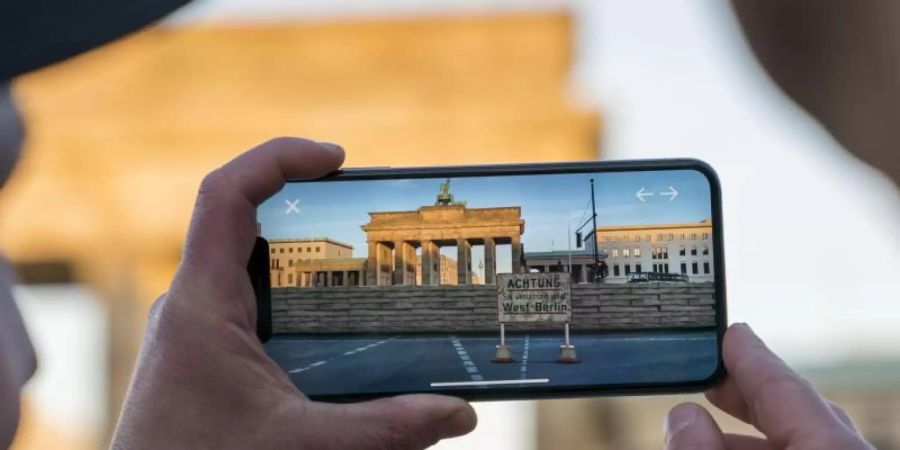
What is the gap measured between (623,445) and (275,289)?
86 cm

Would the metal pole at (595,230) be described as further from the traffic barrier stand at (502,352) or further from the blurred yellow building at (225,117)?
the blurred yellow building at (225,117)

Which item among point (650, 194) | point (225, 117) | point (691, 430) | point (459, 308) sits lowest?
point (691, 430)

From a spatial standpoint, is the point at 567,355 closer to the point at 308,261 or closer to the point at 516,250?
the point at 516,250

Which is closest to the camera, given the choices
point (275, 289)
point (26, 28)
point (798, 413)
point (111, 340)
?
point (798, 413)

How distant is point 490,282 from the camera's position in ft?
2.04

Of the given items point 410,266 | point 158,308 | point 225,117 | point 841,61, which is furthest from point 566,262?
point 841,61

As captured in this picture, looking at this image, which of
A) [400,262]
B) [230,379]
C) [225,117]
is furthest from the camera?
[225,117]

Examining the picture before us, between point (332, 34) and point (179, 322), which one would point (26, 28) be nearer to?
point (332, 34)

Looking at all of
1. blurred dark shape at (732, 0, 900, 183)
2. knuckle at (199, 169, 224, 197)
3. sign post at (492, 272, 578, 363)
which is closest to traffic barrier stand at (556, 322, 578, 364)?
sign post at (492, 272, 578, 363)

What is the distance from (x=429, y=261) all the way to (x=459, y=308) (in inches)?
2.1

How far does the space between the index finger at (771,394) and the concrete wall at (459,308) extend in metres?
0.05

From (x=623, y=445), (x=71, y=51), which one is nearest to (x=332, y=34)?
(x=71, y=51)

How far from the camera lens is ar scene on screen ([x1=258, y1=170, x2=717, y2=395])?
61cm

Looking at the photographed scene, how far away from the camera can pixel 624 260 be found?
2.10ft
